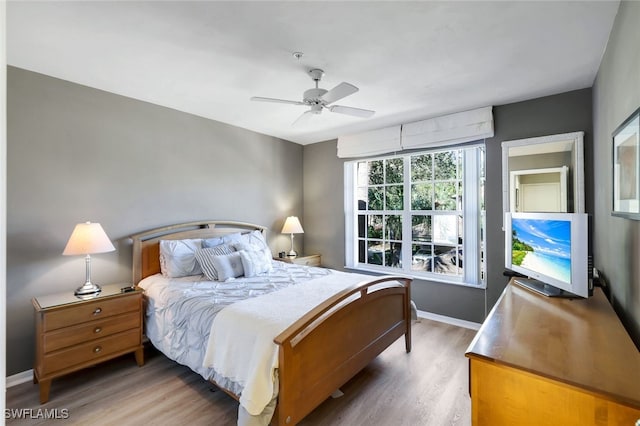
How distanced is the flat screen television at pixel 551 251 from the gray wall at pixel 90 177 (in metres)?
3.16

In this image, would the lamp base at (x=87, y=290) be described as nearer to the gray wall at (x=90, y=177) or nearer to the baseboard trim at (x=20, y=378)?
the gray wall at (x=90, y=177)

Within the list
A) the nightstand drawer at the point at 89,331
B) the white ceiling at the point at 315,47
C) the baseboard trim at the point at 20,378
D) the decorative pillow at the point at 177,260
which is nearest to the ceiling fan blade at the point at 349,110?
the white ceiling at the point at 315,47

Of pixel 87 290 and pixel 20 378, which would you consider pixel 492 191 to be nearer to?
pixel 87 290

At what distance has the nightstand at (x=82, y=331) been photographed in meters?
2.10

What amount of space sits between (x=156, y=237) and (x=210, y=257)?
70 centimetres

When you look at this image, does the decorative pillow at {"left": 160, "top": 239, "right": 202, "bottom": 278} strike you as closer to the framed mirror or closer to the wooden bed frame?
the wooden bed frame

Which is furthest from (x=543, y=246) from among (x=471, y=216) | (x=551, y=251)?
(x=471, y=216)

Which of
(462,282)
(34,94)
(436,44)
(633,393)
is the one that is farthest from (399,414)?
(34,94)

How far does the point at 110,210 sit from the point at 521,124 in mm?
4208

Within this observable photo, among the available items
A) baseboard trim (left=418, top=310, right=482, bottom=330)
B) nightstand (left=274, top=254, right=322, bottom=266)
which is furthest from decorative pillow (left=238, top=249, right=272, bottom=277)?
baseboard trim (left=418, top=310, right=482, bottom=330)

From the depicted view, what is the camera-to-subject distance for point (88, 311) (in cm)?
228

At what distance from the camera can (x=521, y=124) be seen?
3.04 meters

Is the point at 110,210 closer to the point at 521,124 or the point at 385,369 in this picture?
the point at 385,369

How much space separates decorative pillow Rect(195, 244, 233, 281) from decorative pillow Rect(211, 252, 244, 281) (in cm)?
5
